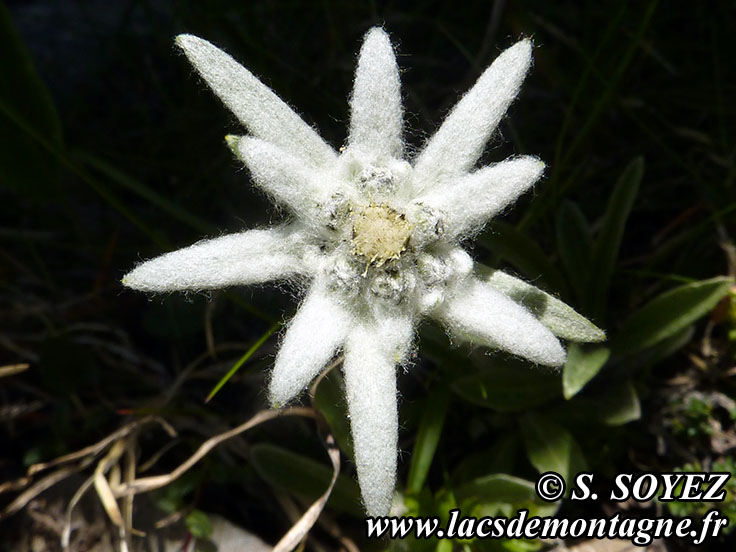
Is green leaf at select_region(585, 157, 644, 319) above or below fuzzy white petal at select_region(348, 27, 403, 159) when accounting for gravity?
above

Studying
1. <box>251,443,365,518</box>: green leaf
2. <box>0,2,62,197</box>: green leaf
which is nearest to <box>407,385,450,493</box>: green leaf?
Result: <box>251,443,365,518</box>: green leaf

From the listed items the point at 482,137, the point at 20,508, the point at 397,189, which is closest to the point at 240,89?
the point at 397,189

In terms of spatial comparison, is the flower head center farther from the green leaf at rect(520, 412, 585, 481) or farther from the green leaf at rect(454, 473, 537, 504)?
the green leaf at rect(520, 412, 585, 481)

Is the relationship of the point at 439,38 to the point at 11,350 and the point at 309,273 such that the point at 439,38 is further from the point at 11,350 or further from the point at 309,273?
the point at 11,350

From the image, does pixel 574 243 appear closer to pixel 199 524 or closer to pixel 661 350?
pixel 661 350

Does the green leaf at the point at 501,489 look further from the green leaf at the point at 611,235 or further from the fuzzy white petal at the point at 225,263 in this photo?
the fuzzy white petal at the point at 225,263

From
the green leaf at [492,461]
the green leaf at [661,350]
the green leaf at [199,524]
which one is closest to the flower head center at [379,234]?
the green leaf at [492,461]

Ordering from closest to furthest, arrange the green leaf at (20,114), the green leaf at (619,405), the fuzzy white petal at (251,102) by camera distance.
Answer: the fuzzy white petal at (251,102), the green leaf at (619,405), the green leaf at (20,114)
